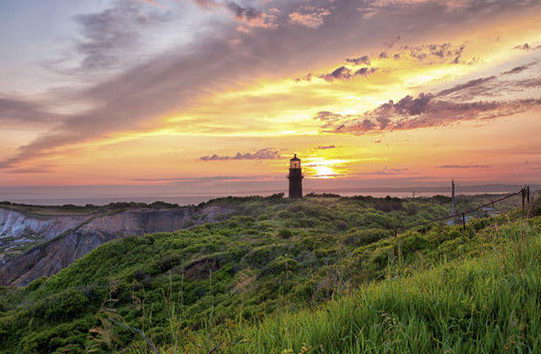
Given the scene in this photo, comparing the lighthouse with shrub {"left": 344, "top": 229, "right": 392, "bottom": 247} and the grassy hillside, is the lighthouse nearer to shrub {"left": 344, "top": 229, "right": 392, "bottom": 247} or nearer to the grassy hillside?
the grassy hillside

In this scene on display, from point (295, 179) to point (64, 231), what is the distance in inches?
1577

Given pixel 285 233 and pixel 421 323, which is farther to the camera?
pixel 285 233

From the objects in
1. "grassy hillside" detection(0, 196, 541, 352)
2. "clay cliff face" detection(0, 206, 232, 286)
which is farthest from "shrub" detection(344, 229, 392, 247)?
"clay cliff face" detection(0, 206, 232, 286)

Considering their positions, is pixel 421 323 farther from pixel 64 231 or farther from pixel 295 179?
pixel 64 231

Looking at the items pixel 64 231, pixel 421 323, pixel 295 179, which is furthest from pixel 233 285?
pixel 64 231

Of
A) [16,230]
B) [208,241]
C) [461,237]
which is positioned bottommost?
[16,230]

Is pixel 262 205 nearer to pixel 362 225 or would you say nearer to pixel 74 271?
pixel 362 225

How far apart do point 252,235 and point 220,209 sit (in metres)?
22.4

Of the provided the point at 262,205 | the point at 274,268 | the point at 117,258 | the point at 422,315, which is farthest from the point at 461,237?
the point at 262,205

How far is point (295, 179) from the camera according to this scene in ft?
191

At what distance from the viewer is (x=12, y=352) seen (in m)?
12.3

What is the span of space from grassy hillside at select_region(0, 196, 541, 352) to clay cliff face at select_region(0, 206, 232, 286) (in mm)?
16509

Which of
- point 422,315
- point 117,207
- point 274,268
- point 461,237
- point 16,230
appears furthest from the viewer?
point 16,230

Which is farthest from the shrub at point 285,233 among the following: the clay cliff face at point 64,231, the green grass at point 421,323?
the green grass at point 421,323
